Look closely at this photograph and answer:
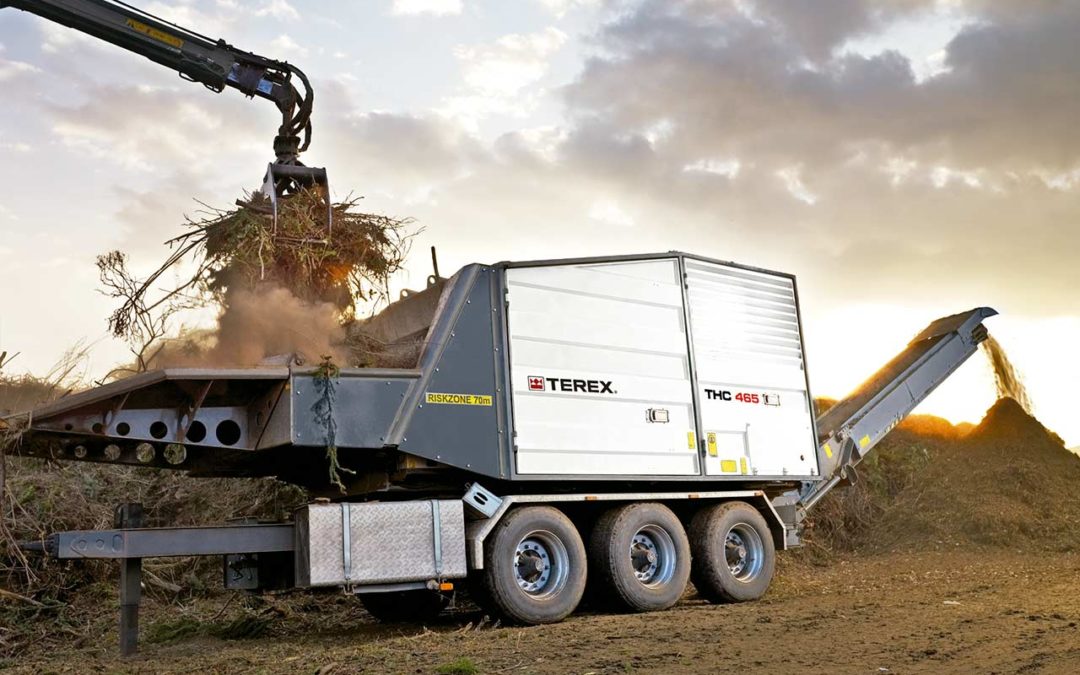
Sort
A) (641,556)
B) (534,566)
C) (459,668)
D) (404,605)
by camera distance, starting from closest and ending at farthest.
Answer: (459,668)
(534,566)
(641,556)
(404,605)

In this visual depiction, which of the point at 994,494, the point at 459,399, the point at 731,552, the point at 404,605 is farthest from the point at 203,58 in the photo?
the point at 994,494

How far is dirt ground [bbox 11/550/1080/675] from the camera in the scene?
699cm

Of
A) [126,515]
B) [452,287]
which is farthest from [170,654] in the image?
[452,287]

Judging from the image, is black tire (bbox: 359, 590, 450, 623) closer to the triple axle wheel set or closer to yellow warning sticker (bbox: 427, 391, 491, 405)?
the triple axle wheel set

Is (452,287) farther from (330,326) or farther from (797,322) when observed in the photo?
(797,322)

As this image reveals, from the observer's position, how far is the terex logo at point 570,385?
9.44 meters

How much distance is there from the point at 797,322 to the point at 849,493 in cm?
559

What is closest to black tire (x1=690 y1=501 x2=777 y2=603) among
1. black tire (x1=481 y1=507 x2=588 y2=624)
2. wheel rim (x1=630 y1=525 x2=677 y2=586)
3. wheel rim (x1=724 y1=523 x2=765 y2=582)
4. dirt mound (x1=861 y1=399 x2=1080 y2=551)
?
wheel rim (x1=724 y1=523 x2=765 y2=582)

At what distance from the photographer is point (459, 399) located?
29.3 feet

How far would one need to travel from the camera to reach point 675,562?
10188 mm

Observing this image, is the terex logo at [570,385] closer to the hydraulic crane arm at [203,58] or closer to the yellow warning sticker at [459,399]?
the yellow warning sticker at [459,399]

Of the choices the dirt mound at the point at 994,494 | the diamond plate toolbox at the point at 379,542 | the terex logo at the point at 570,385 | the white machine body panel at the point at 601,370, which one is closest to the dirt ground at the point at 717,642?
the diamond plate toolbox at the point at 379,542

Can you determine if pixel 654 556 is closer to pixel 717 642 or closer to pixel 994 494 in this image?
pixel 717 642

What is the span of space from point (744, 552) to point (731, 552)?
0.65 ft
